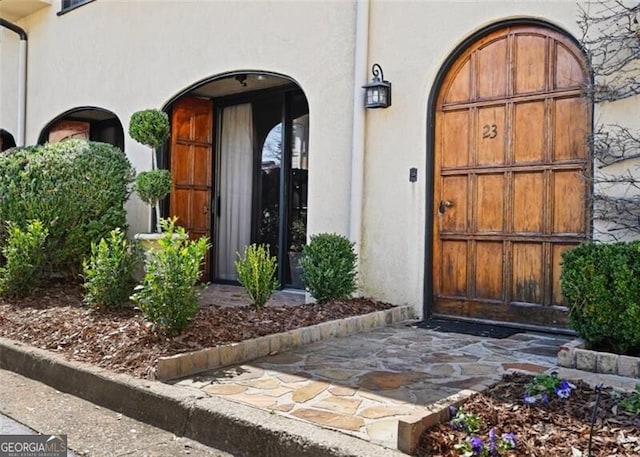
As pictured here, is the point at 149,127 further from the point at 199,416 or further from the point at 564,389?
the point at 564,389

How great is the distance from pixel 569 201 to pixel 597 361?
5.37 feet

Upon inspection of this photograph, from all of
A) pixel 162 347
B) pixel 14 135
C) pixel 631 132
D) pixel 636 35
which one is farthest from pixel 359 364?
pixel 14 135

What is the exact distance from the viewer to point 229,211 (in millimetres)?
8406

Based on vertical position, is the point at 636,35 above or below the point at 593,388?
above

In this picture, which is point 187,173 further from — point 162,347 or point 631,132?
point 631,132

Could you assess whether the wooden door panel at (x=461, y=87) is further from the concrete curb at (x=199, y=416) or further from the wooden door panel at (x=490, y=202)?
the concrete curb at (x=199, y=416)

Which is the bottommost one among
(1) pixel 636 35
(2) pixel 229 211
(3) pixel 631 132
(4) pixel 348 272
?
(4) pixel 348 272

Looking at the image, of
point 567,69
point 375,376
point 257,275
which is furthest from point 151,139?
point 567,69

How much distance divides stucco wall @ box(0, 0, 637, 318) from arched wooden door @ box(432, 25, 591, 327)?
21cm

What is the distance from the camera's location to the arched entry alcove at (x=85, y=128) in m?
9.94

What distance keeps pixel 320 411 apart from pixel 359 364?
0.99m

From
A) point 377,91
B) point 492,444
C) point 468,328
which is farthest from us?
point 377,91

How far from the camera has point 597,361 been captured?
11.6 feet

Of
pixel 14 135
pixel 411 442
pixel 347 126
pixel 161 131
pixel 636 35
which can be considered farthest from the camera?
pixel 14 135
